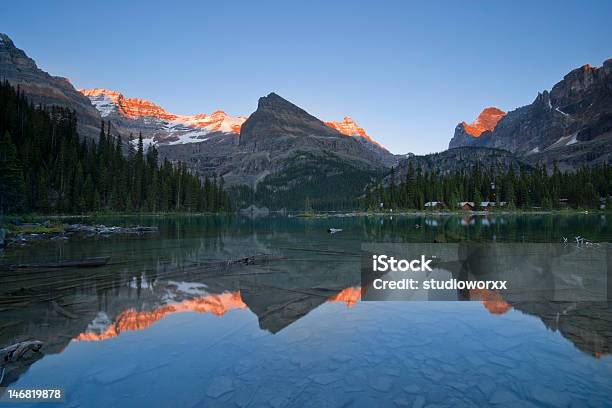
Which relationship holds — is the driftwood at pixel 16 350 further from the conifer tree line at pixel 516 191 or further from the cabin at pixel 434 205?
the conifer tree line at pixel 516 191

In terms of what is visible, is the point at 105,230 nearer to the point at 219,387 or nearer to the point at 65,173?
the point at 65,173

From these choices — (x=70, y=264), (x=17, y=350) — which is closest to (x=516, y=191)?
(x=70, y=264)

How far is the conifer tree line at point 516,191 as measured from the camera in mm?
167750

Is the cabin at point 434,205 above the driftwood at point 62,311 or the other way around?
above

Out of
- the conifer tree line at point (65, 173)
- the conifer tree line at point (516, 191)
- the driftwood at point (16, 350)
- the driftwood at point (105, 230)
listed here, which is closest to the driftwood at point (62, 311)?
the driftwood at point (16, 350)

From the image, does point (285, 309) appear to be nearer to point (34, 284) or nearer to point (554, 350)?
point (554, 350)

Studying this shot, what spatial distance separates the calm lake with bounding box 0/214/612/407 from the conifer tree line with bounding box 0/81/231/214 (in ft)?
244

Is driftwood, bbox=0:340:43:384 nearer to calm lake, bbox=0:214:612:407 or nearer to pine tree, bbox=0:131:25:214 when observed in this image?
calm lake, bbox=0:214:612:407

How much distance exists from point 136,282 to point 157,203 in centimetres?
13052

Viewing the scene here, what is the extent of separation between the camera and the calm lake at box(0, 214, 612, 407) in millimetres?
10547

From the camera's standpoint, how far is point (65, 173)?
373 feet

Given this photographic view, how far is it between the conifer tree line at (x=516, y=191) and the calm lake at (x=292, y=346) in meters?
171

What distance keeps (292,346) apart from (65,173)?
123432 millimetres

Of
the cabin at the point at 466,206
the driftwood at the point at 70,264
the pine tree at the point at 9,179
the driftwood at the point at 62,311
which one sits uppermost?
the pine tree at the point at 9,179
